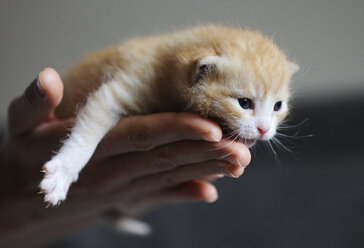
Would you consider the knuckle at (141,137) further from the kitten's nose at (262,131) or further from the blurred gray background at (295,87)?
the blurred gray background at (295,87)

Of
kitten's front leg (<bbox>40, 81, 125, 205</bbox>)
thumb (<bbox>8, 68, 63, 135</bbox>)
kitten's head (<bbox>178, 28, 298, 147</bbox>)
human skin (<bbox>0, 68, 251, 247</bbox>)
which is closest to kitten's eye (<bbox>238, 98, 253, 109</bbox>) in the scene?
kitten's head (<bbox>178, 28, 298, 147</bbox>)

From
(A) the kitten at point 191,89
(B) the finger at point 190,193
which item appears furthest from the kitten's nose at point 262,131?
(B) the finger at point 190,193

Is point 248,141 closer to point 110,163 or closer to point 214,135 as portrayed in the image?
point 214,135

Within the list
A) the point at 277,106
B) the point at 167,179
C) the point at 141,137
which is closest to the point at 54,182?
the point at 141,137

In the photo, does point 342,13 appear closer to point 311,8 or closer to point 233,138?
point 311,8

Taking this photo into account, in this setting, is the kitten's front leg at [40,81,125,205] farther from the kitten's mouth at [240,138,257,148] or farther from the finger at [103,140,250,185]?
the kitten's mouth at [240,138,257,148]

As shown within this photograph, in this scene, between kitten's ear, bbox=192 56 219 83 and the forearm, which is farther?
the forearm
